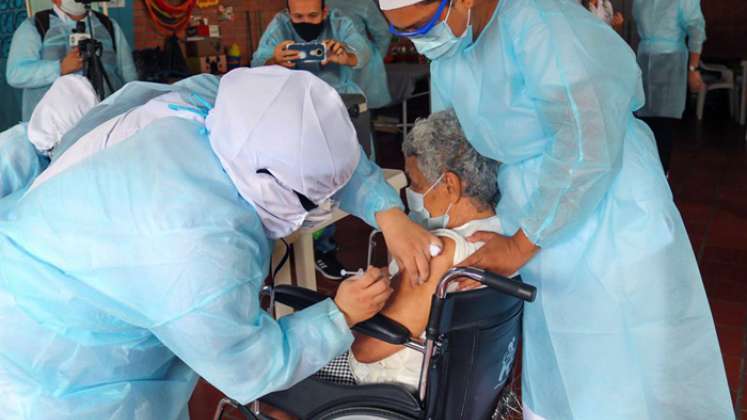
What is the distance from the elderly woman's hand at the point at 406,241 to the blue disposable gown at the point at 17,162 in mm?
698

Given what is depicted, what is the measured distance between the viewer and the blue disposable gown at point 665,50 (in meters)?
3.92

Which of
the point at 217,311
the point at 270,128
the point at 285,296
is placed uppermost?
the point at 270,128

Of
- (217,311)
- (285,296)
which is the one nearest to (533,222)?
(217,311)

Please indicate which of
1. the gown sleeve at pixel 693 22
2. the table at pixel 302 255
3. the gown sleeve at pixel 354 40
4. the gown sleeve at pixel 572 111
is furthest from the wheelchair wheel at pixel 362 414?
the gown sleeve at pixel 693 22

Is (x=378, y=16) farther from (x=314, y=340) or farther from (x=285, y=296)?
(x=314, y=340)

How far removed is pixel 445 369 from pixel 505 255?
10.4 inches

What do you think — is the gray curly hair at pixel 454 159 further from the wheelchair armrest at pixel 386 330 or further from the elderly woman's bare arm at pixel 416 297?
the wheelchair armrest at pixel 386 330

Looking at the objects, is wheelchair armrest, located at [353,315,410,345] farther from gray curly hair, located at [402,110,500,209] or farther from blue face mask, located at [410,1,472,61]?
blue face mask, located at [410,1,472,61]

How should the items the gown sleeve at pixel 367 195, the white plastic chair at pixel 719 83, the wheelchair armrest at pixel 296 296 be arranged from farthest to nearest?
the white plastic chair at pixel 719 83
the wheelchair armrest at pixel 296 296
the gown sleeve at pixel 367 195

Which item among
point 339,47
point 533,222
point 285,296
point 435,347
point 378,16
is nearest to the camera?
point 533,222

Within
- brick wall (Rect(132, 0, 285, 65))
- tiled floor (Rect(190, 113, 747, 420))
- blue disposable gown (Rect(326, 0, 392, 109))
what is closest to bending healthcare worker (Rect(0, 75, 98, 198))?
tiled floor (Rect(190, 113, 747, 420))

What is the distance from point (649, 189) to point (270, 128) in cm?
68

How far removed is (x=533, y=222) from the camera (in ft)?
3.88

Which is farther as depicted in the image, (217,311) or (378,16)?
(378,16)
